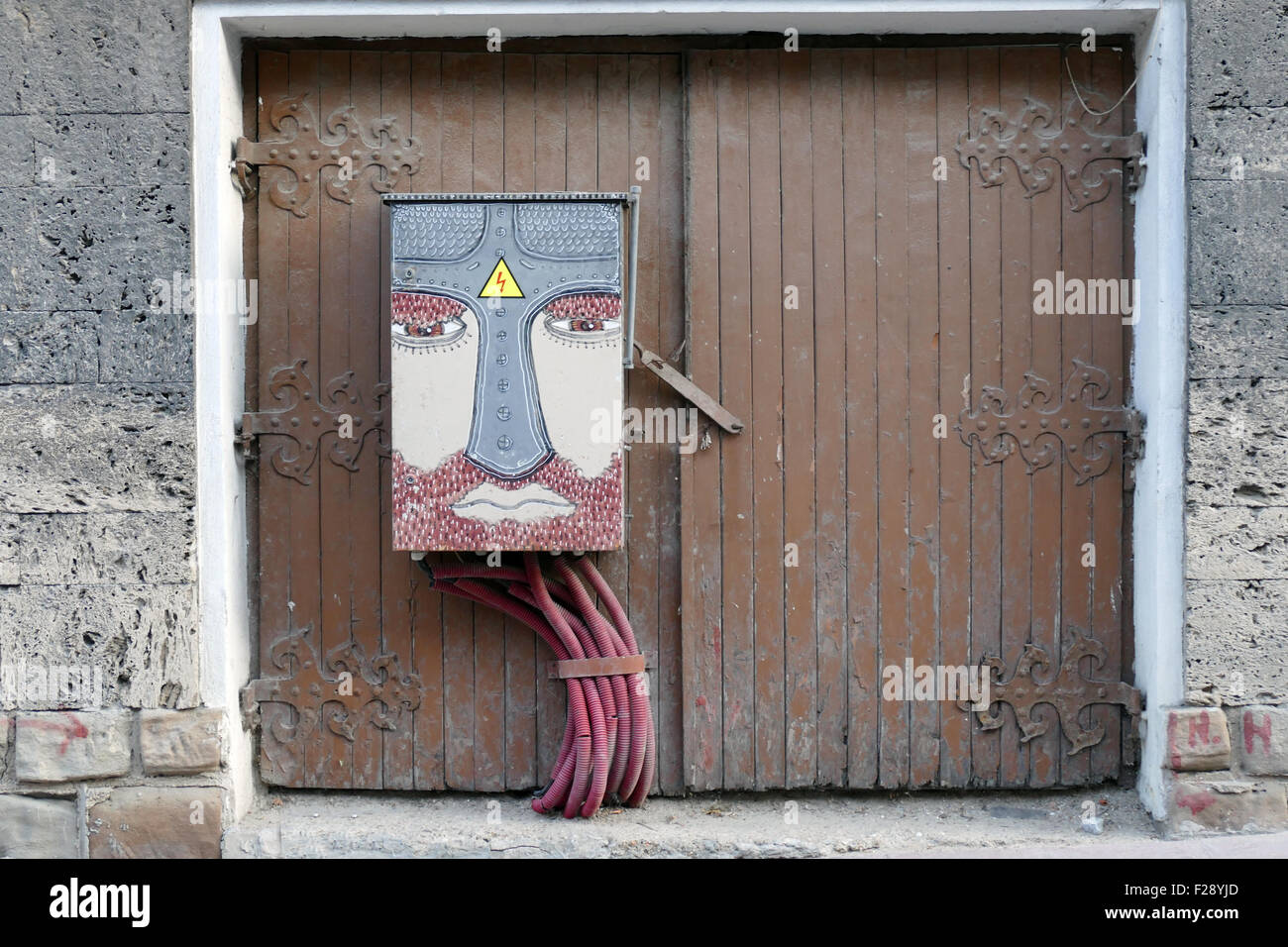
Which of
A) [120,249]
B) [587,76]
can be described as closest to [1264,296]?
[587,76]

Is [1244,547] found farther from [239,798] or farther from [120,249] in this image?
[120,249]

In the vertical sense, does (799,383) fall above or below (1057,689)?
above

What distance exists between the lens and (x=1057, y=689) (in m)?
3.53

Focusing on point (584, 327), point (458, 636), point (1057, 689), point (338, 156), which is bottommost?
point (1057, 689)

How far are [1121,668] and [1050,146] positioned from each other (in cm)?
176

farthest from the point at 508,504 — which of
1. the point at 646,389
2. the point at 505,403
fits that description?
the point at 646,389

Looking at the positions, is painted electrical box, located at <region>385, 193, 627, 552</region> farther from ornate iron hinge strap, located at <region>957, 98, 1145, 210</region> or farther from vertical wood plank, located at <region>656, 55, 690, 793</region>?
ornate iron hinge strap, located at <region>957, 98, 1145, 210</region>

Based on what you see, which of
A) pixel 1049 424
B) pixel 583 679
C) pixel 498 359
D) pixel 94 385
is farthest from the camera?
pixel 1049 424

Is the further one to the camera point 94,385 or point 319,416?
point 319,416

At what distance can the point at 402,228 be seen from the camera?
3.16 m

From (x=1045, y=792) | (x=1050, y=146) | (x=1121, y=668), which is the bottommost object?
(x=1045, y=792)

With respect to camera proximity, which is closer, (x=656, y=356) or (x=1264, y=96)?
(x=1264, y=96)

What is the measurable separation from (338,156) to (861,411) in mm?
1942

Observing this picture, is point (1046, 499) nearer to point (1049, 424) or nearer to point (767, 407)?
point (1049, 424)
